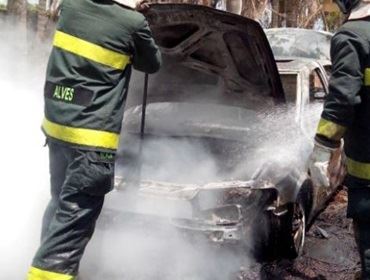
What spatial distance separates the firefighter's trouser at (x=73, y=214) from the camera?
304 cm

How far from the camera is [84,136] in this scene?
10.1ft

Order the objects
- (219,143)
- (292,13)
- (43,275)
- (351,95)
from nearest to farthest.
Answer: (351,95), (43,275), (219,143), (292,13)

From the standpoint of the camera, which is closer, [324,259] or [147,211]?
[147,211]

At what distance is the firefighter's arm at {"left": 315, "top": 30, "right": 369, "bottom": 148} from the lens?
2895mm

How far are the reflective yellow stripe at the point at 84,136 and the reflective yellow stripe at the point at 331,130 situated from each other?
49.2 inches

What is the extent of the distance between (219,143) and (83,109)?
2.26 metres

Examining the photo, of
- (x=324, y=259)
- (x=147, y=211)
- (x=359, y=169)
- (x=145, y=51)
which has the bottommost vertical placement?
(x=324, y=259)

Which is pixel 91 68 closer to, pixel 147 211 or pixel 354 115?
pixel 147 211

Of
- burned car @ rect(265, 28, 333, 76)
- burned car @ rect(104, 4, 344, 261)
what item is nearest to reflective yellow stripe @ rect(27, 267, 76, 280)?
burned car @ rect(104, 4, 344, 261)

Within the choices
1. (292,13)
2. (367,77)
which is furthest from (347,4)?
(292,13)

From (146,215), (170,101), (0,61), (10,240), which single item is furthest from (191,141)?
(0,61)

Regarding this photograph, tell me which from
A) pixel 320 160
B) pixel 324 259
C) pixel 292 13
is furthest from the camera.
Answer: pixel 292 13

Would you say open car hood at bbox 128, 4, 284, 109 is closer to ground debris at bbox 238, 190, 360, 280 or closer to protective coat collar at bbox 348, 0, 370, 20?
→ protective coat collar at bbox 348, 0, 370, 20

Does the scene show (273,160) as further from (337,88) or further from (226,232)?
(337,88)
